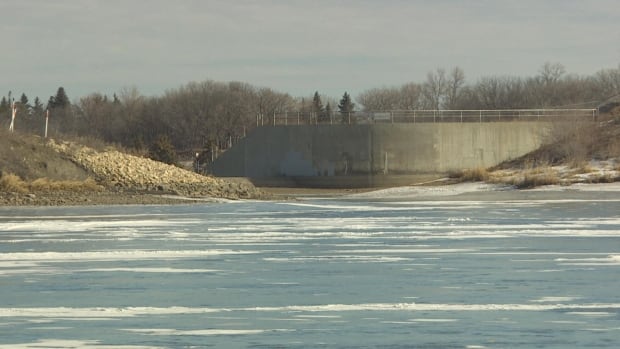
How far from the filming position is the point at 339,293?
1303 centimetres

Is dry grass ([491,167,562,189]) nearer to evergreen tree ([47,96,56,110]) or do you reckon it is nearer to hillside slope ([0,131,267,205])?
hillside slope ([0,131,267,205])

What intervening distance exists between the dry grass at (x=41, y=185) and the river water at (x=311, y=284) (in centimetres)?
1117

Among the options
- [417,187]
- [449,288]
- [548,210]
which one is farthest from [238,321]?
[417,187]

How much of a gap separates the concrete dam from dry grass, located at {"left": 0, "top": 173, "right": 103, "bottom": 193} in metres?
18.7

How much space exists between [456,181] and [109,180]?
18.0 metres

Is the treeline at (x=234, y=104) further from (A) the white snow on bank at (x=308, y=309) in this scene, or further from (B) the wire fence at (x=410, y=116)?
(A) the white snow on bank at (x=308, y=309)

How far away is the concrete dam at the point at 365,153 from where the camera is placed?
2138 inches

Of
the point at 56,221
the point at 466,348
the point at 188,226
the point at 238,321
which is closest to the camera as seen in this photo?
the point at 466,348

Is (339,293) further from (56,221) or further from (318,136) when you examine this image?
(318,136)

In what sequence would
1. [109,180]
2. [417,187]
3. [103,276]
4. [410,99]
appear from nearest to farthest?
[103,276], [109,180], [417,187], [410,99]

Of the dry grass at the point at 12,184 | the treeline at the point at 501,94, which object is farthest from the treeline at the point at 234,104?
the dry grass at the point at 12,184

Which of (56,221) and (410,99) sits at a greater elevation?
(410,99)

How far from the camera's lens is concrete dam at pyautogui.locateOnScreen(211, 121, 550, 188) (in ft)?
178

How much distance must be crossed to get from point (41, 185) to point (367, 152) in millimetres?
22031
